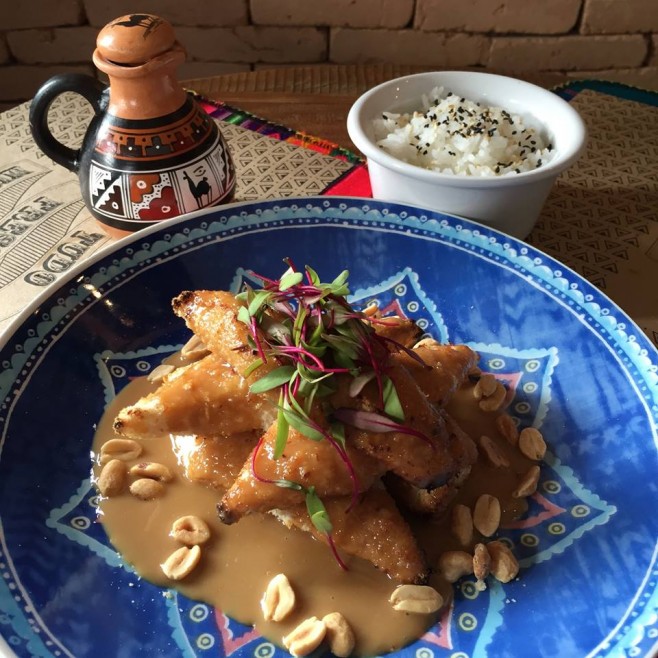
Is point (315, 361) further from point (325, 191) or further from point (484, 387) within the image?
point (325, 191)

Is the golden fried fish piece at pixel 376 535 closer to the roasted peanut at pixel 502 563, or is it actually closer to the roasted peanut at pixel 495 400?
the roasted peanut at pixel 502 563

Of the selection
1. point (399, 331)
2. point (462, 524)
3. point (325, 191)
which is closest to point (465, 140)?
point (325, 191)

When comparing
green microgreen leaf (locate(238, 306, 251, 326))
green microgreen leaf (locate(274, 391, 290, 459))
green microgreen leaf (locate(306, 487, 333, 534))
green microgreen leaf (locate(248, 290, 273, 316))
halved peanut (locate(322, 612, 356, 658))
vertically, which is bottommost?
halved peanut (locate(322, 612, 356, 658))

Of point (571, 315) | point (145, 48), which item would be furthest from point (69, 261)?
point (571, 315)

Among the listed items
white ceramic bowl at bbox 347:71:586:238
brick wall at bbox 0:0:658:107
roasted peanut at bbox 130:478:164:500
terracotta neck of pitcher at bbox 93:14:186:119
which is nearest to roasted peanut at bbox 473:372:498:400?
white ceramic bowl at bbox 347:71:586:238

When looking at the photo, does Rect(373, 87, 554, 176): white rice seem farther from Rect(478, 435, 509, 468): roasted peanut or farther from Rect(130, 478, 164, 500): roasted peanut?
Rect(130, 478, 164, 500): roasted peanut

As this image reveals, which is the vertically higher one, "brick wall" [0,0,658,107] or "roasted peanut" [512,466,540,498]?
"roasted peanut" [512,466,540,498]

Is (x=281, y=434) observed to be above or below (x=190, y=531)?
above
